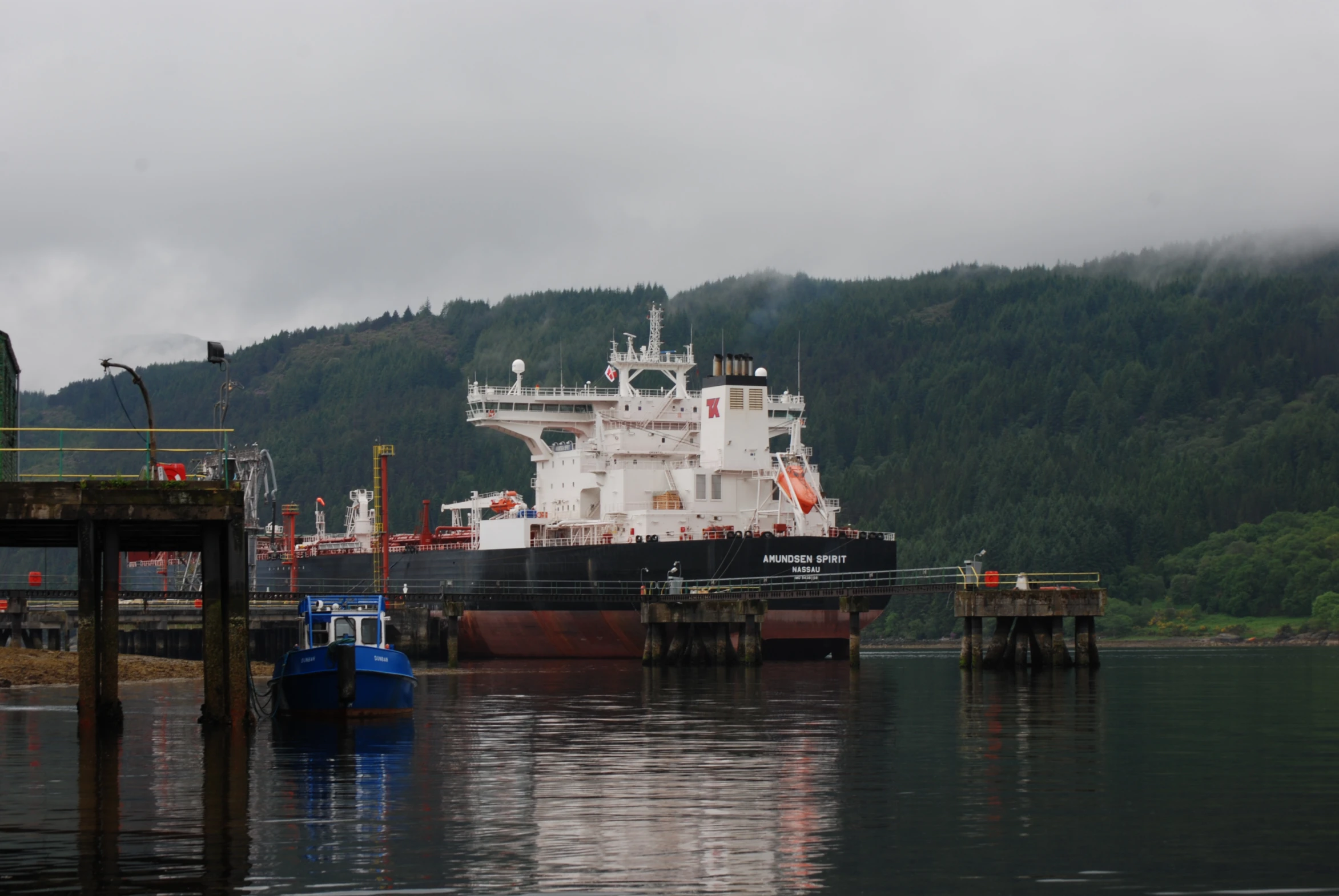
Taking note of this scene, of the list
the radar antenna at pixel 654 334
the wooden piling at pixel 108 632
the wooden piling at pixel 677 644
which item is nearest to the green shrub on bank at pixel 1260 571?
the radar antenna at pixel 654 334

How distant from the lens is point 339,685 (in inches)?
1326

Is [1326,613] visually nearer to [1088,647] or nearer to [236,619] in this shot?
[1088,647]

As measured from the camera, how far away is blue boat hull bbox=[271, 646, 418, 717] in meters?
33.9

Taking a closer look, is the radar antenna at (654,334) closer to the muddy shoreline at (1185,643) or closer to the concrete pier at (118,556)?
the muddy shoreline at (1185,643)

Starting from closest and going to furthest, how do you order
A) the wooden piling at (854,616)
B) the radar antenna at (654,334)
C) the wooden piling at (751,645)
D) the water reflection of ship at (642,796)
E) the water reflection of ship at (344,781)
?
the water reflection of ship at (642,796) < the water reflection of ship at (344,781) < the wooden piling at (854,616) < the wooden piling at (751,645) < the radar antenna at (654,334)

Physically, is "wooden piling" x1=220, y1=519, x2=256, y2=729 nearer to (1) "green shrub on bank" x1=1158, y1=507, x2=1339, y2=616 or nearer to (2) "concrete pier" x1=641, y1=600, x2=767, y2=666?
(2) "concrete pier" x1=641, y1=600, x2=767, y2=666

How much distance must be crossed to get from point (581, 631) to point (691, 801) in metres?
45.2

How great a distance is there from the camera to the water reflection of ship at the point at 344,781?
58.2ft

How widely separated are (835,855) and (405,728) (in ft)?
53.6

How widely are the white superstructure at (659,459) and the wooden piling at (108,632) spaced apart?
36470mm

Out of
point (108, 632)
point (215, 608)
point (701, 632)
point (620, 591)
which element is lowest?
point (701, 632)

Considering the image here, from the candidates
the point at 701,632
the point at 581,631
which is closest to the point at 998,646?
the point at 701,632

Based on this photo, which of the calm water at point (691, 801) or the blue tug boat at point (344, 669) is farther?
the blue tug boat at point (344, 669)

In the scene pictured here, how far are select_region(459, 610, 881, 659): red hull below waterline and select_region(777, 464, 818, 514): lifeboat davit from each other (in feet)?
12.4
